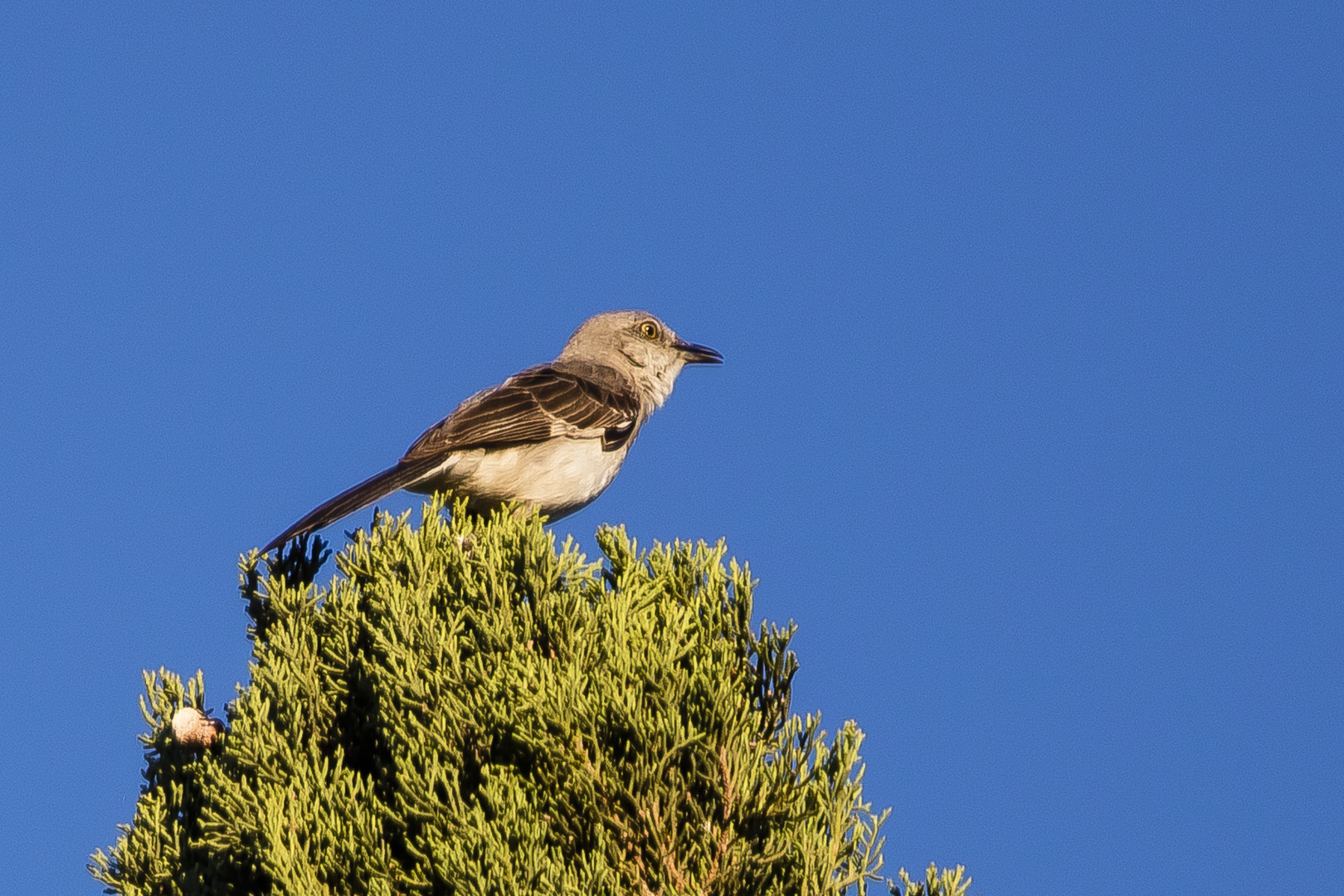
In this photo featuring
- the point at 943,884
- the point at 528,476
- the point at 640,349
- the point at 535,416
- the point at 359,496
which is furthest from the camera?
the point at 640,349

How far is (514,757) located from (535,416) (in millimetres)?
3955

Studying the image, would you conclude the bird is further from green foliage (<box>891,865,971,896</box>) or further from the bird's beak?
green foliage (<box>891,865,971,896</box>)

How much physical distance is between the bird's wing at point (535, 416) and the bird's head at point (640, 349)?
1051 mm

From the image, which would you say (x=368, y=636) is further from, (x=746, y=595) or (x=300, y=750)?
(x=746, y=595)

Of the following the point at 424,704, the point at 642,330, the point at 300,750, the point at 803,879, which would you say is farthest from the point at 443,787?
the point at 642,330

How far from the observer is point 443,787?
368 cm

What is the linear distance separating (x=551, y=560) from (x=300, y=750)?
927 millimetres

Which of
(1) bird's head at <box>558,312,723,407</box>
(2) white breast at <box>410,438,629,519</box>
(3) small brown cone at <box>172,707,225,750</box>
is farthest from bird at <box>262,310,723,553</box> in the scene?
(3) small brown cone at <box>172,707,225,750</box>

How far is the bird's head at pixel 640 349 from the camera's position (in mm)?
9578

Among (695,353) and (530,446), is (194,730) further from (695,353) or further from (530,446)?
(695,353)

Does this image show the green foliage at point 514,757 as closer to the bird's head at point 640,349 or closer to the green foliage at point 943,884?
the green foliage at point 943,884

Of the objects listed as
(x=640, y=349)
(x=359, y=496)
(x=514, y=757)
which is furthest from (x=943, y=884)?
(x=640, y=349)

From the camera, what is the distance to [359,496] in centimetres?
614

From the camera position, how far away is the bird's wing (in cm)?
722
